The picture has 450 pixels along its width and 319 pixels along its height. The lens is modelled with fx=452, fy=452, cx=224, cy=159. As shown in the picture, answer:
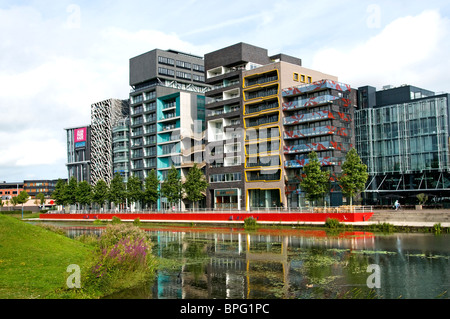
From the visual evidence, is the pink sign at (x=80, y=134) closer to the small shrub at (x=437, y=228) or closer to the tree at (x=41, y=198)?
the tree at (x=41, y=198)

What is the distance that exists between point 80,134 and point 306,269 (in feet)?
448

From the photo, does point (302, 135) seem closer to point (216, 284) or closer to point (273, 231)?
point (273, 231)

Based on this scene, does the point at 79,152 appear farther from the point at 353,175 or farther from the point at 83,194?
the point at 353,175

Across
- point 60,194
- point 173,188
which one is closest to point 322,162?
point 173,188

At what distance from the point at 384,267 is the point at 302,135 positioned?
5607 centimetres

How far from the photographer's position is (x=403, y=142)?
3725 inches

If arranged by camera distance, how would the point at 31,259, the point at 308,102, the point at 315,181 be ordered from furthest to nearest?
1. the point at 308,102
2. the point at 315,181
3. the point at 31,259

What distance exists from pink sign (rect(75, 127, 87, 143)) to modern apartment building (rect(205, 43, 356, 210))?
6602 cm

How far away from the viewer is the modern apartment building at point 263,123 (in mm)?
83562

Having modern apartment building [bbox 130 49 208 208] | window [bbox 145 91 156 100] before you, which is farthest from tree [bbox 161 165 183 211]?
window [bbox 145 91 156 100]

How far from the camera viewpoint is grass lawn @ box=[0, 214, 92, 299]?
839 inches

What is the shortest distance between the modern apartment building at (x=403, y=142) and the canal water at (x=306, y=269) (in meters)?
43.9

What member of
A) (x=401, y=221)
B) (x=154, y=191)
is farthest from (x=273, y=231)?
(x=154, y=191)

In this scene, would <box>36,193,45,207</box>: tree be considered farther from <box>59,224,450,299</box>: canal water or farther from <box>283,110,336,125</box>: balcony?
<box>59,224,450,299</box>: canal water
